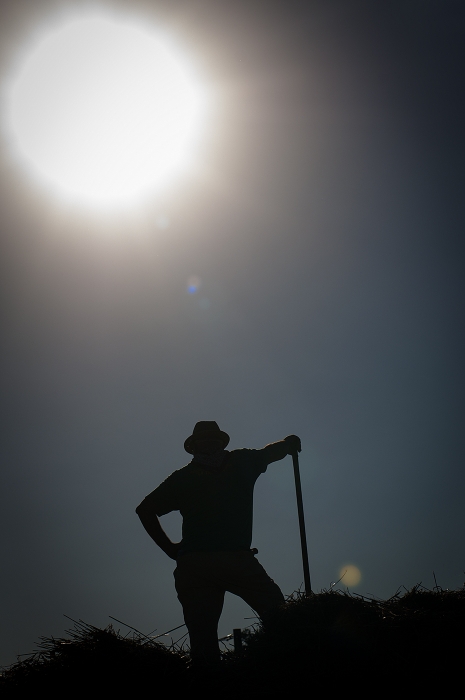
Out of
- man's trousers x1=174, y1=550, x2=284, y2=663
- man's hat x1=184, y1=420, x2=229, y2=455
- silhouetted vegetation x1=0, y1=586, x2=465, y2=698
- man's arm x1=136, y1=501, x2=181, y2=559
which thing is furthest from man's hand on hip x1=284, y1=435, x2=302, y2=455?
silhouetted vegetation x1=0, y1=586, x2=465, y2=698

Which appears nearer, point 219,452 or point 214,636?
point 214,636

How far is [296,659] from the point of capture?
11.2ft

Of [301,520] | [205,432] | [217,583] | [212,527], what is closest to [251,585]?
[217,583]

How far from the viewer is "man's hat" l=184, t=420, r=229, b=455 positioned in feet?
22.0

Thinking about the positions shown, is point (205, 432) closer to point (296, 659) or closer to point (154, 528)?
point (154, 528)

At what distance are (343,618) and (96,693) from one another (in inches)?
66.7

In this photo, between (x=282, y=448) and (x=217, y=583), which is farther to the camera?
(x=282, y=448)

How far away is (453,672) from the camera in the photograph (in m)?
3.02

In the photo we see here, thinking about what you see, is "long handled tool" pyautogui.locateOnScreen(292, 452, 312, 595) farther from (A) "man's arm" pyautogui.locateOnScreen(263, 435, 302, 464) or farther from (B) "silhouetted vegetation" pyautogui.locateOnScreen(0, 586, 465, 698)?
(B) "silhouetted vegetation" pyautogui.locateOnScreen(0, 586, 465, 698)

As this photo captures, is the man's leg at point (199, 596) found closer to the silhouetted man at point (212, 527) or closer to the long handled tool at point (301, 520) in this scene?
the silhouetted man at point (212, 527)

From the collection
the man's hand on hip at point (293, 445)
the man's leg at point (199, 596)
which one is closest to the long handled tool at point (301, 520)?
the man's hand on hip at point (293, 445)

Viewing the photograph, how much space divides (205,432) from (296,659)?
3.51 m

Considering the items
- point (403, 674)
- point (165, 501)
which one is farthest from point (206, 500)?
point (403, 674)

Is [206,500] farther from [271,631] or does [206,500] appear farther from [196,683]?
[196,683]
